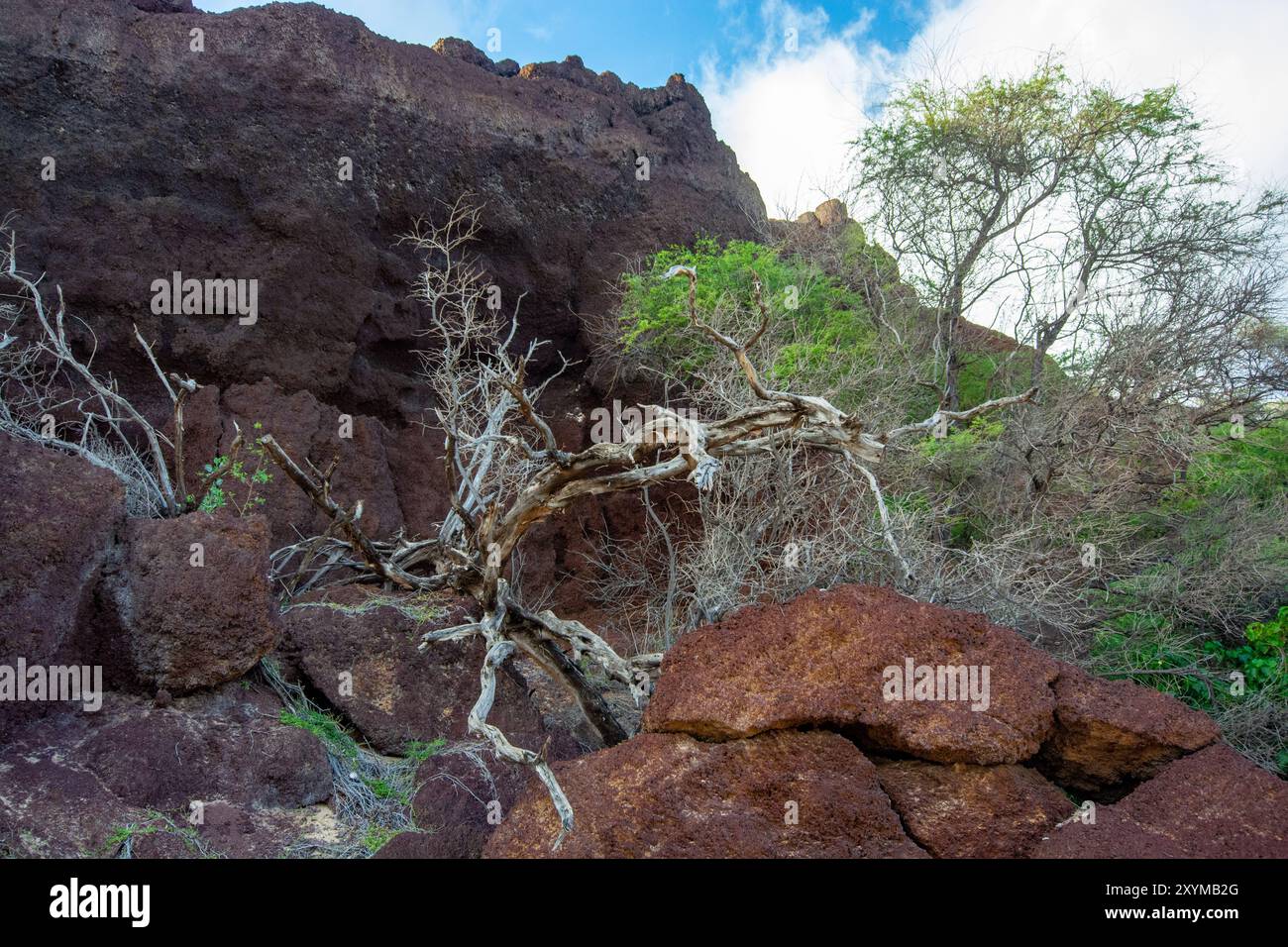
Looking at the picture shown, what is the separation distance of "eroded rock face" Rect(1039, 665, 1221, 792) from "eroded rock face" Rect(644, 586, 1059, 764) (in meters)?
0.14

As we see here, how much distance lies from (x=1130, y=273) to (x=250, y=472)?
31.6 ft

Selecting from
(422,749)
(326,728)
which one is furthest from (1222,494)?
(326,728)

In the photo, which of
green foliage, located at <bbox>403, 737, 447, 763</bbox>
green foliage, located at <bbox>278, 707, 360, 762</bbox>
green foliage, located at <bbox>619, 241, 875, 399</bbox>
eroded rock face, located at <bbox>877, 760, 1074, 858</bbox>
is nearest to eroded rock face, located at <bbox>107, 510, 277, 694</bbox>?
green foliage, located at <bbox>278, 707, 360, 762</bbox>

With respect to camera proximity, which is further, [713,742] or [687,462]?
[687,462]

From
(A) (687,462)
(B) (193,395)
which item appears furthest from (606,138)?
(A) (687,462)

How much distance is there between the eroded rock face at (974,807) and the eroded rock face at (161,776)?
3249mm

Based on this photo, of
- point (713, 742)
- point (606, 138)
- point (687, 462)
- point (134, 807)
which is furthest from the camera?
point (606, 138)

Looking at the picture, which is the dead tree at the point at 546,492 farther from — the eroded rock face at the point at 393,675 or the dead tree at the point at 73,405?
the dead tree at the point at 73,405

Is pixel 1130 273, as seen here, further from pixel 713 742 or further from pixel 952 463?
pixel 713 742

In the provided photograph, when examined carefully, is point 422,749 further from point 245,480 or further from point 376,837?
point 245,480

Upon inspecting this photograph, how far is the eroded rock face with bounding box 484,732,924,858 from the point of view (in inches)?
164

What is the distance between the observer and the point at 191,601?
230 inches

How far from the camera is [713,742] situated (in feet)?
14.9

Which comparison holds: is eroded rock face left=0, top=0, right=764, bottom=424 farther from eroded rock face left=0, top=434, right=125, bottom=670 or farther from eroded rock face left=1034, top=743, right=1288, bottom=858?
eroded rock face left=1034, top=743, right=1288, bottom=858
